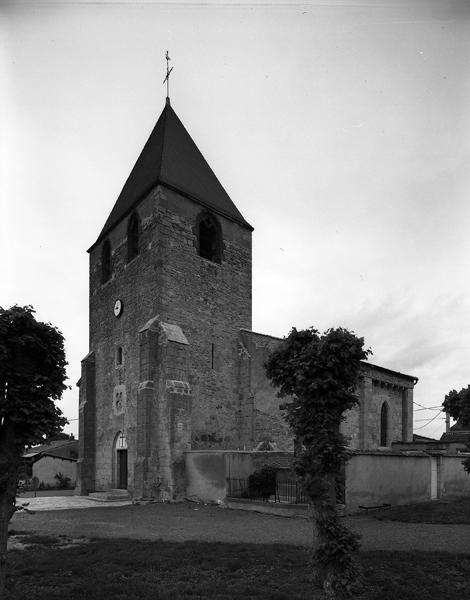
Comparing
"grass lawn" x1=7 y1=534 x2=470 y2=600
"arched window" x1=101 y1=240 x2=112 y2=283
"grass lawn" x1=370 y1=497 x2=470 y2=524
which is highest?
"arched window" x1=101 y1=240 x2=112 y2=283

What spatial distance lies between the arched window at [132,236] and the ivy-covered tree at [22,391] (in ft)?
50.5

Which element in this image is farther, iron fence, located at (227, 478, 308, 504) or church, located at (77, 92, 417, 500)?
church, located at (77, 92, 417, 500)

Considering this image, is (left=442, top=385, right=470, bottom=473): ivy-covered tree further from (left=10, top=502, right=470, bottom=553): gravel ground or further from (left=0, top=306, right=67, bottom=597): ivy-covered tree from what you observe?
(left=0, top=306, right=67, bottom=597): ivy-covered tree

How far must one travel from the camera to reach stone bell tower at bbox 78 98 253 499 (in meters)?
17.3

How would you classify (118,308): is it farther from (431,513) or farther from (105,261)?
(431,513)

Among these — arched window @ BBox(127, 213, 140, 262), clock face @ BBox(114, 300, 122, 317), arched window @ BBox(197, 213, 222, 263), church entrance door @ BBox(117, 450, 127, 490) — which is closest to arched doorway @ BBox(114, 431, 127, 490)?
church entrance door @ BBox(117, 450, 127, 490)

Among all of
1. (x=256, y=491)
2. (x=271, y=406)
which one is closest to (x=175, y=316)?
(x=271, y=406)

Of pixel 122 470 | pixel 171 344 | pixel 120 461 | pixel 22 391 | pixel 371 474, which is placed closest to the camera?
pixel 22 391

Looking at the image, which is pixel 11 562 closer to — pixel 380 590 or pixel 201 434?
pixel 380 590

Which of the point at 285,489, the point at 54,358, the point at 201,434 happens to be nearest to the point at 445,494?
the point at 285,489

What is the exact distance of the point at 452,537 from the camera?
9.46 metres

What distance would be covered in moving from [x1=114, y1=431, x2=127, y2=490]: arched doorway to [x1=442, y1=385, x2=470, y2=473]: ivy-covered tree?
13.7m

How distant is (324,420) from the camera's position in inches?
273

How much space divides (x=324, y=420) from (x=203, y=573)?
278 centimetres
